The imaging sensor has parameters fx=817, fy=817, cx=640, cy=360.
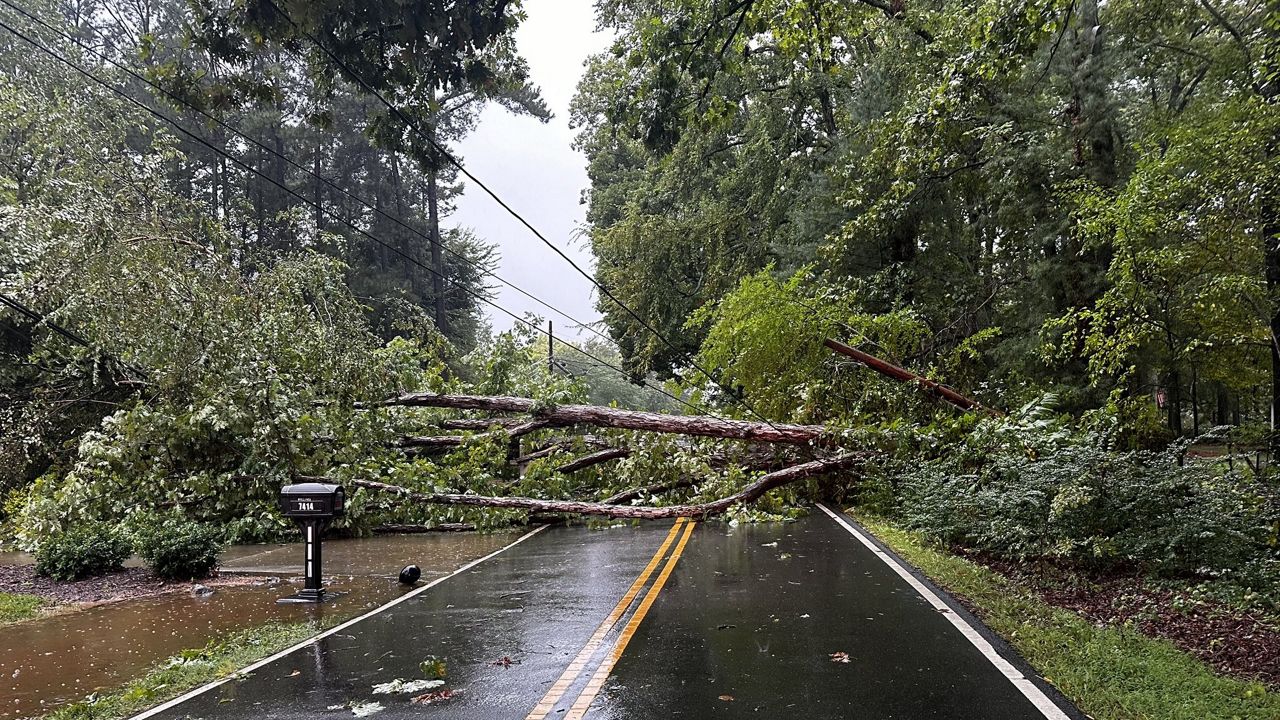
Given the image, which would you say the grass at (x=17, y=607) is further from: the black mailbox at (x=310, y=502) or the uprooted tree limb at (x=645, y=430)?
the uprooted tree limb at (x=645, y=430)

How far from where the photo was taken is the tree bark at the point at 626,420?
15539 millimetres

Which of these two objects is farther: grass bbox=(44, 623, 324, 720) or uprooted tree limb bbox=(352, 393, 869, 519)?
uprooted tree limb bbox=(352, 393, 869, 519)

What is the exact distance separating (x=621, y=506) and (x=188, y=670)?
9269mm

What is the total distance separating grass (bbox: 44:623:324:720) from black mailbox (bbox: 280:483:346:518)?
1696mm

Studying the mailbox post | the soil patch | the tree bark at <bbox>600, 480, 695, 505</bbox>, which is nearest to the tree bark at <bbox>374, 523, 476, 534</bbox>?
the tree bark at <bbox>600, 480, 695, 505</bbox>

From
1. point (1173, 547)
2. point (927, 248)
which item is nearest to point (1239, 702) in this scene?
point (1173, 547)

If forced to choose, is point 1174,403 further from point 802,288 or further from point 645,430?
point 645,430

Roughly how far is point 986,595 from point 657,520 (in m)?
8.59

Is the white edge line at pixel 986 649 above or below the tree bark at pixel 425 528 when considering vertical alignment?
above

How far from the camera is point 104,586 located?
396 inches

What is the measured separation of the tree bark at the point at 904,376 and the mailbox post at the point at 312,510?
11.1m

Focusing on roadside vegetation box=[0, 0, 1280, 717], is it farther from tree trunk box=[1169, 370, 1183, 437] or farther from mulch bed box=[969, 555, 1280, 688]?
tree trunk box=[1169, 370, 1183, 437]

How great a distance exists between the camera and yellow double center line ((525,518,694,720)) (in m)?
4.82

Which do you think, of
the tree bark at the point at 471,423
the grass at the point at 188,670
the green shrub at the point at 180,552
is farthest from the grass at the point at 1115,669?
the tree bark at the point at 471,423
